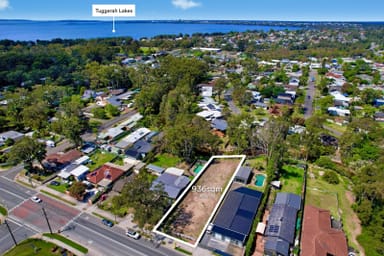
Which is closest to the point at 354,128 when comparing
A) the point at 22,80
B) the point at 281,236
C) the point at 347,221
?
the point at 347,221

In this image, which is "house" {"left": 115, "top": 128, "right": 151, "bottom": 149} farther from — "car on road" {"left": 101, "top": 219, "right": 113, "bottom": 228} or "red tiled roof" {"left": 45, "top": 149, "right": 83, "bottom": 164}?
"car on road" {"left": 101, "top": 219, "right": 113, "bottom": 228}

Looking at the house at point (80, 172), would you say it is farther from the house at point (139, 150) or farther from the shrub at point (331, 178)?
the shrub at point (331, 178)

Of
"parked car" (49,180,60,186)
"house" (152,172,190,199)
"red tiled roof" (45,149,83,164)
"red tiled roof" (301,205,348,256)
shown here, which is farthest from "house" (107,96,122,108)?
"red tiled roof" (301,205,348,256)

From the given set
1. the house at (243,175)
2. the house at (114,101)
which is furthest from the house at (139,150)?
the house at (114,101)

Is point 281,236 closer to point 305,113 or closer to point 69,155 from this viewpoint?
point 69,155

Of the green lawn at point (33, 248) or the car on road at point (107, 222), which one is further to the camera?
the car on road at point (107, 222)

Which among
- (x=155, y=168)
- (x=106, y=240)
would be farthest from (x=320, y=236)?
(x=155, y=168)
